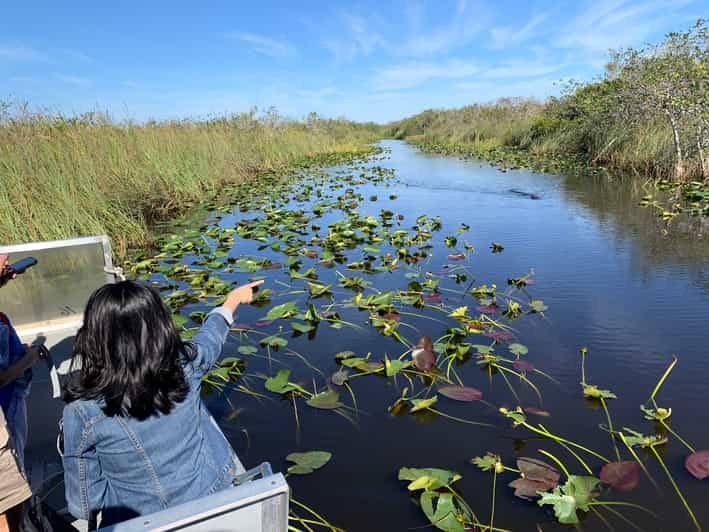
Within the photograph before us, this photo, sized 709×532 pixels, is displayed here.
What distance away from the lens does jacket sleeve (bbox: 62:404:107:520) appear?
116 cm

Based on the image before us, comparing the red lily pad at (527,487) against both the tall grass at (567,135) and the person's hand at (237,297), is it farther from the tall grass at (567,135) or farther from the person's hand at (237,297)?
the tall grass at (567,135)

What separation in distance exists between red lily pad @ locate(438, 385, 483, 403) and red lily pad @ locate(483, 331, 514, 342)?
2.24ft

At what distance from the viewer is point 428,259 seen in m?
5.12

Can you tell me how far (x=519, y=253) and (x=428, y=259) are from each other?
3.51 feet

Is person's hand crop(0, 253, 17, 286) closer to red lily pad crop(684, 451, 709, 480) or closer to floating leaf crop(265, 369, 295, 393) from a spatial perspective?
floating leaf crop(265, 369, 295, 393)

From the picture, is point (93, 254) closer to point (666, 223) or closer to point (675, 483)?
point (675, 483)

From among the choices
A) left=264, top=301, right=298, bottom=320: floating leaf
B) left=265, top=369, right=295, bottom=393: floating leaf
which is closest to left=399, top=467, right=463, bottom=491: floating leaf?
left=265, top=369, right=295, bottom=393: floating leaf

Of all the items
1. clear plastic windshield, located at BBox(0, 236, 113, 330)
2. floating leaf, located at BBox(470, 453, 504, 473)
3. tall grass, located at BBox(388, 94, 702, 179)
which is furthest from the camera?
tall grass, located at BBox(388, 94, 702, 179)

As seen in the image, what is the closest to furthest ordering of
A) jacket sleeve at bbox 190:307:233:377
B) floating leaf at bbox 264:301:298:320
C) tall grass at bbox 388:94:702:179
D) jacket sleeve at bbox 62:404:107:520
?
jacket sleeve at bbox 62:404:107:520 < jacket sleeve at bbox 190:307:233:377 < floating leaf at bbox 264:301:298:320 < tall grass at bbox 388:94:702:179

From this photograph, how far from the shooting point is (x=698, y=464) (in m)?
2.00

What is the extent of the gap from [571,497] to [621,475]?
1.10ft

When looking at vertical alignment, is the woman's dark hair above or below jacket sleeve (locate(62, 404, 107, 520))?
above

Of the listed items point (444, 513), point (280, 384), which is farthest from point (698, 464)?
point (280, 384)

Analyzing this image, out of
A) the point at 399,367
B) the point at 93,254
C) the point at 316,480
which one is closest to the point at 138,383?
the point at 316,480
